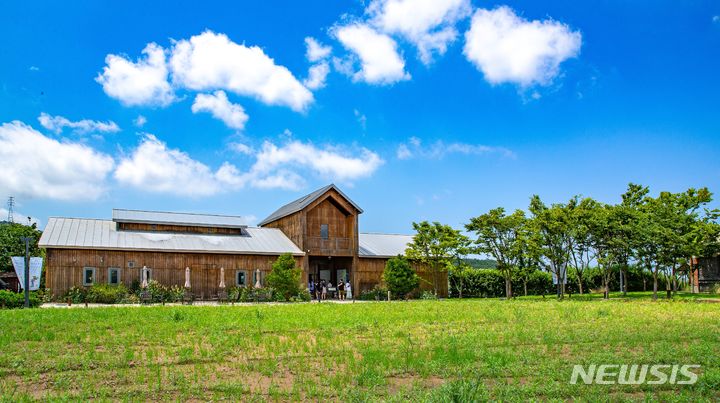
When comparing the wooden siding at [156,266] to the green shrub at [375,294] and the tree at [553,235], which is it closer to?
the green shrub at [375,294]

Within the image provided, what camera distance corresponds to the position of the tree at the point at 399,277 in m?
39.6

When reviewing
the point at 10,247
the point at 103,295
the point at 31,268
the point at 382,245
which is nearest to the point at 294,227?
the point at 382,245

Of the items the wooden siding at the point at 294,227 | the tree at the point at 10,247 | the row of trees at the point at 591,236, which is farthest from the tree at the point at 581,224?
the tree at the point at 10,247

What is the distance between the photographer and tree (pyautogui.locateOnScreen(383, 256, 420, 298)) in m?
39.6

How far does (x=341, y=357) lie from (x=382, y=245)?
35.2 m

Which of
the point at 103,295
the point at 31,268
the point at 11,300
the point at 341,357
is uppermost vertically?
the point at 31,268

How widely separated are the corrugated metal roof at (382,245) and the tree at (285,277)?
7.37 meters

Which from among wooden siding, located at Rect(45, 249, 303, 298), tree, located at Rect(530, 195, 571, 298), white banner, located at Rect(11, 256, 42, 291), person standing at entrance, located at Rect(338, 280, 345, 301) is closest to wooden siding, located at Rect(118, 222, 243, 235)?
wooden siding, located at Rect(45, 249, 303, 298)

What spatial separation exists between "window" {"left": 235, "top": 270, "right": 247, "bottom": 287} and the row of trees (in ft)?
37.5

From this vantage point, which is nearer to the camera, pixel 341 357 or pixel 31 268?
pixel 341 357

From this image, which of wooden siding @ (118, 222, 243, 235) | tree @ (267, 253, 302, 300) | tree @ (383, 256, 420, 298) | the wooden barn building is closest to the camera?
the wooden barn building

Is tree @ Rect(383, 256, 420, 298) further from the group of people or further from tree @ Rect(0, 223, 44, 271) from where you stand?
tree @ Rect(0, 223, 44, 271)

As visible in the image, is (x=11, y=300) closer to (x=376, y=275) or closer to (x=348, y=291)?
(x=348, y=291)

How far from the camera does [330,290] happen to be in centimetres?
A: 4281
